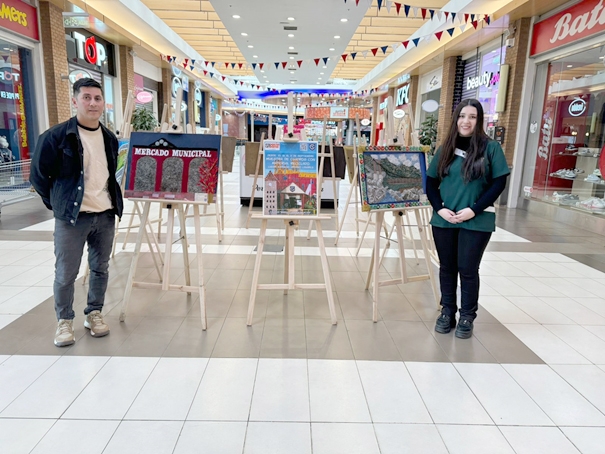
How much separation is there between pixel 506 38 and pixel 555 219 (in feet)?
13.2

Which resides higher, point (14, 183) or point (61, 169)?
point (61, 169)

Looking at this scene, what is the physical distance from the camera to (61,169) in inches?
93.4

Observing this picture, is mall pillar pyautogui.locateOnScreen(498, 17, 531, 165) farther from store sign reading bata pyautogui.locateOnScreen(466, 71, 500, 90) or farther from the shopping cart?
the shopping cart

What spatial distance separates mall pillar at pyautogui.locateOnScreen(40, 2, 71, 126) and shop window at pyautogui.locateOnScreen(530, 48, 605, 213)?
30.8 feet

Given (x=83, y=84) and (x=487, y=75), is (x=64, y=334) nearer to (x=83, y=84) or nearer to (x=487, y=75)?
(x=83, y=84)

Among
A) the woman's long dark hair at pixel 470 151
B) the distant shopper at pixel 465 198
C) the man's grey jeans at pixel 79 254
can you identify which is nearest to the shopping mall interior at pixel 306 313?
the man's grey jeans at pixel 79 254

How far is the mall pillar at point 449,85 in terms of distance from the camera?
11.8m

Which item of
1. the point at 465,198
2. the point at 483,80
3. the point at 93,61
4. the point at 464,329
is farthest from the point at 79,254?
the point at 483,80

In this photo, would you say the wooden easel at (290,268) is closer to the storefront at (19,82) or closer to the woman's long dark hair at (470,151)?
the woman's long dark hair at (470,151)

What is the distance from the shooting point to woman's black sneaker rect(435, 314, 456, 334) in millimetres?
2864

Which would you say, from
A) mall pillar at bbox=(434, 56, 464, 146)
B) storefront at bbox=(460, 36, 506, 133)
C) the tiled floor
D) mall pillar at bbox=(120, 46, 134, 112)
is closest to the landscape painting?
the tiled floor

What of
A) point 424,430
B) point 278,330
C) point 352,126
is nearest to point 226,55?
point 352,126

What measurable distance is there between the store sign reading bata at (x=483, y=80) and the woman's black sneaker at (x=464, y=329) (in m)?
8.00

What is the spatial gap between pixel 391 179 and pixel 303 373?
1.57m
